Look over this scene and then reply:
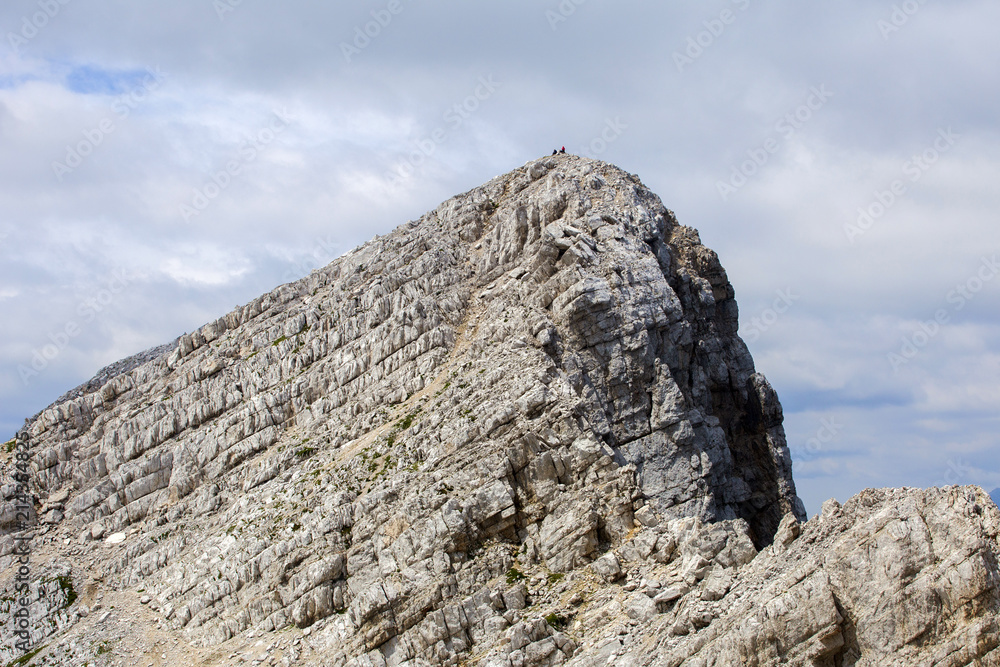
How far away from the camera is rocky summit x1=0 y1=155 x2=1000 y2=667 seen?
32656mm

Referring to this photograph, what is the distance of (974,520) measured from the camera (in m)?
30.1

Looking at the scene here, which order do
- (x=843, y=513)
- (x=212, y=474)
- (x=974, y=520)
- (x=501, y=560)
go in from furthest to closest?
(x=212, y=474), (x=501, y=560), (x=843, y=513), (x=974, y=520)

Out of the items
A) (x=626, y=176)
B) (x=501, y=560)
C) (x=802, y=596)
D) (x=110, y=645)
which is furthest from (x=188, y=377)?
(x=802, y=596)

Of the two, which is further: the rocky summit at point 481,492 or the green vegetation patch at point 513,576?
the green vegetation patch at point 513,576

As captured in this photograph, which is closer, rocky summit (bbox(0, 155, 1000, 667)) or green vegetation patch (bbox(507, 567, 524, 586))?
rocky summit (bbox(0, 155, 1000, 667))

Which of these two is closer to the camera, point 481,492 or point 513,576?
point 513,576

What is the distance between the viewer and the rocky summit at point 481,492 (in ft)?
107

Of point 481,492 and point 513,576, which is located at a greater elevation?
point 481,492

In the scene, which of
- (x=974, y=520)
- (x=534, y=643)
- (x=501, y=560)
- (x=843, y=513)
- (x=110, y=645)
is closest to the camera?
(x=974, y=520)

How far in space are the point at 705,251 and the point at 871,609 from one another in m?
47.9

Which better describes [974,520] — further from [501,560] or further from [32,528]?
[32,528]

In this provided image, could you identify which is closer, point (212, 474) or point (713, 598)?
point (713, 598)

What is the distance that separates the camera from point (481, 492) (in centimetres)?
4878

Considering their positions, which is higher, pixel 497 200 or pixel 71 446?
pixel 497 200
